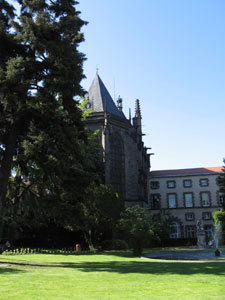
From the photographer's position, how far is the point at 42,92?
653 inches

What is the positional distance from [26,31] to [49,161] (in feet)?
21.7

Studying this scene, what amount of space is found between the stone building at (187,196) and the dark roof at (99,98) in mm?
17449

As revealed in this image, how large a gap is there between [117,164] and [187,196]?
20.1 metres

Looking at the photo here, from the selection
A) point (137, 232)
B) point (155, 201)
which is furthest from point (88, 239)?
point (155, 201)

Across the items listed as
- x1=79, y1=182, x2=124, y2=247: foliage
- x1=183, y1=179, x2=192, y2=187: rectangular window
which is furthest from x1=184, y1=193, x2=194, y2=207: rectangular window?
x1=79, y1=182, x2=124, y2=247: foliage

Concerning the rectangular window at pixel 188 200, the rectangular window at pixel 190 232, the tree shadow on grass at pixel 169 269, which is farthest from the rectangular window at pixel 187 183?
the tree shadow on grass at pixel 169 269

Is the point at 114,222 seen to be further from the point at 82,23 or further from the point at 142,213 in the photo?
the point at 82,23

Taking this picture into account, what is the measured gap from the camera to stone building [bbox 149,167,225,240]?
183ft

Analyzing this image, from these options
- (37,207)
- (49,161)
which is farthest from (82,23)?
(37,207)

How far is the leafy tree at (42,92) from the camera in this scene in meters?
16.0

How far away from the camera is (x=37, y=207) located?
21.9 meters

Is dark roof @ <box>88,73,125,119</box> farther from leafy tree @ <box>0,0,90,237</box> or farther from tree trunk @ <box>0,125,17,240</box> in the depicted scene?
tree trunk @ <box>0,125,17,240</box>

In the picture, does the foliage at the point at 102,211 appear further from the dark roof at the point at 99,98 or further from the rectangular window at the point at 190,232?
the rectangular window at the point at 190,232

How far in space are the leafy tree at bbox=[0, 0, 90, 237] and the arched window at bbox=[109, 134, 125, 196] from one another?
950 inches
